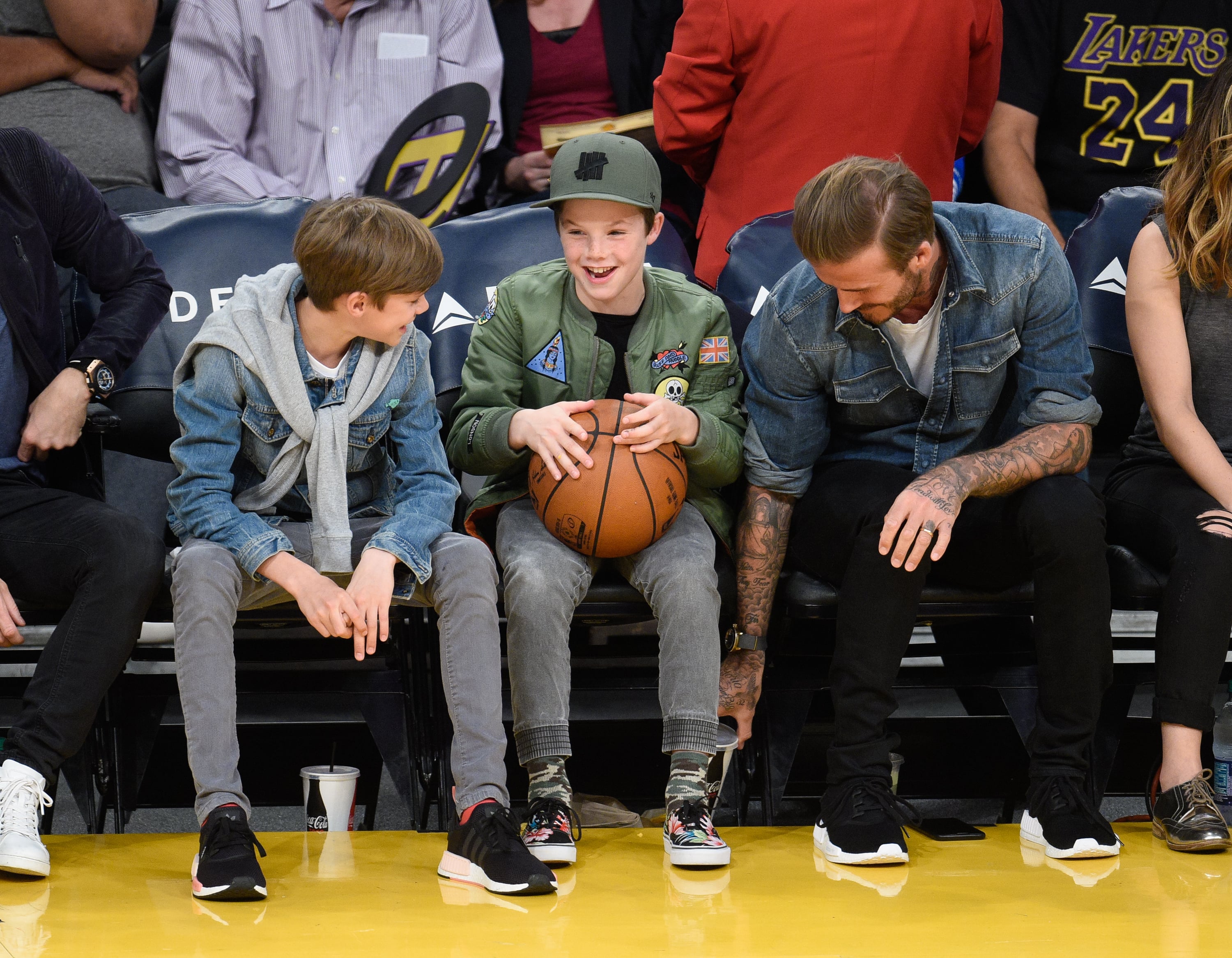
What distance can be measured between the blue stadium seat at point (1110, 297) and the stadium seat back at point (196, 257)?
1947 mm

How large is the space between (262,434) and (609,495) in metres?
0.67

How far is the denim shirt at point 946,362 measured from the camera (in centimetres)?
274

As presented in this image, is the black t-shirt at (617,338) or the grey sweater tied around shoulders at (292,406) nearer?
the grey sweater tied around shoulders at (292,406)

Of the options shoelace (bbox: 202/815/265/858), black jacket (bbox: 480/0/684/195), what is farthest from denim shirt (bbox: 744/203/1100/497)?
black jacket (bbox: 480/0/684/195)

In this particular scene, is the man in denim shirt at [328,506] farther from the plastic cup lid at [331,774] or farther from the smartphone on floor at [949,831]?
the smartphone on floor at [949,831]

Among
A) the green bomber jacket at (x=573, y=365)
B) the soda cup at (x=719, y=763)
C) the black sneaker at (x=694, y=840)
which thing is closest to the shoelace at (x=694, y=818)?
the black sneaker at (x=694, y=840)

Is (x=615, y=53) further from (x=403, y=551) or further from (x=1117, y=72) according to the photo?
(x=403, y=551)

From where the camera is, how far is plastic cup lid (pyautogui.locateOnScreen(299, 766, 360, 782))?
106 inches

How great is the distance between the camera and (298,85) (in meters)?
4.07

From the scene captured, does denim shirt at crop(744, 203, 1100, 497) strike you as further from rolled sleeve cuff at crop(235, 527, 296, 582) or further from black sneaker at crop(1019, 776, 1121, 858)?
rolled sleeve cuff at crop(235, 527, 296, 582)

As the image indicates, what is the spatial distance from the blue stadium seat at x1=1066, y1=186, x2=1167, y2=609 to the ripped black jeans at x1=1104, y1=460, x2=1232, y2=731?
1.87 feet

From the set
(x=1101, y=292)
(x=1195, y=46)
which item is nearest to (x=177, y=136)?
(x=1101, y=292)

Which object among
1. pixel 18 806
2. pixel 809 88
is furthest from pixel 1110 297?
pixel 18 806

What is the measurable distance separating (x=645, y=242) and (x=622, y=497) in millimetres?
617
